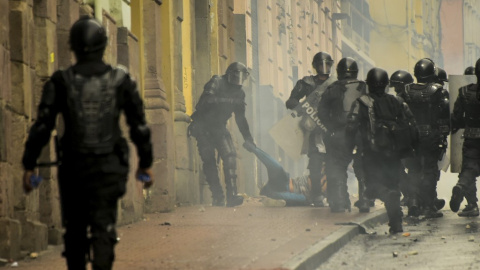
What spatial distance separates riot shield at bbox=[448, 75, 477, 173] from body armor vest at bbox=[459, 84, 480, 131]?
2.86ft

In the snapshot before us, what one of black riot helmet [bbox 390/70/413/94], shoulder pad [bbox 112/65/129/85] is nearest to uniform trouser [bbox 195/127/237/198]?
black riot helmet [bbox 390/70/413/94]

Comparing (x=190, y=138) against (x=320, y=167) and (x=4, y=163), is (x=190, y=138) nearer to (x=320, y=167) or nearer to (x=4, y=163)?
(x=320, y=167)

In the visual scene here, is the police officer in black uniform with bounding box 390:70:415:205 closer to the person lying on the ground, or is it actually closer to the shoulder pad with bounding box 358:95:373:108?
the person lying on the ground

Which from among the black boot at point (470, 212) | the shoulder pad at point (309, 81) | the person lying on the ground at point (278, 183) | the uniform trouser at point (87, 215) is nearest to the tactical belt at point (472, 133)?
the black boot at point (470, 212)

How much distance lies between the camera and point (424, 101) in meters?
17.2

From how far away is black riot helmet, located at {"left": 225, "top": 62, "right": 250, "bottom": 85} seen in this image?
65.3 ft

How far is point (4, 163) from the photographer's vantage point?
1146cm

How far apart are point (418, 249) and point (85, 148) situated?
6.00 meters

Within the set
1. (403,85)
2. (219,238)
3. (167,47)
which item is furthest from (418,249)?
(167,47)

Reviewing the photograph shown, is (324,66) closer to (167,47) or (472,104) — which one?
(167,47)

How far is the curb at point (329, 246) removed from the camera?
10.3 metres

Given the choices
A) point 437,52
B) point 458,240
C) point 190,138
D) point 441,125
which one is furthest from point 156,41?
point 437,52

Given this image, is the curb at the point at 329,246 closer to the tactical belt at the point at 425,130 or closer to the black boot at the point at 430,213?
the black boot at the point at 430,213

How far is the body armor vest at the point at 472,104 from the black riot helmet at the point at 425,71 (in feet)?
2.24
